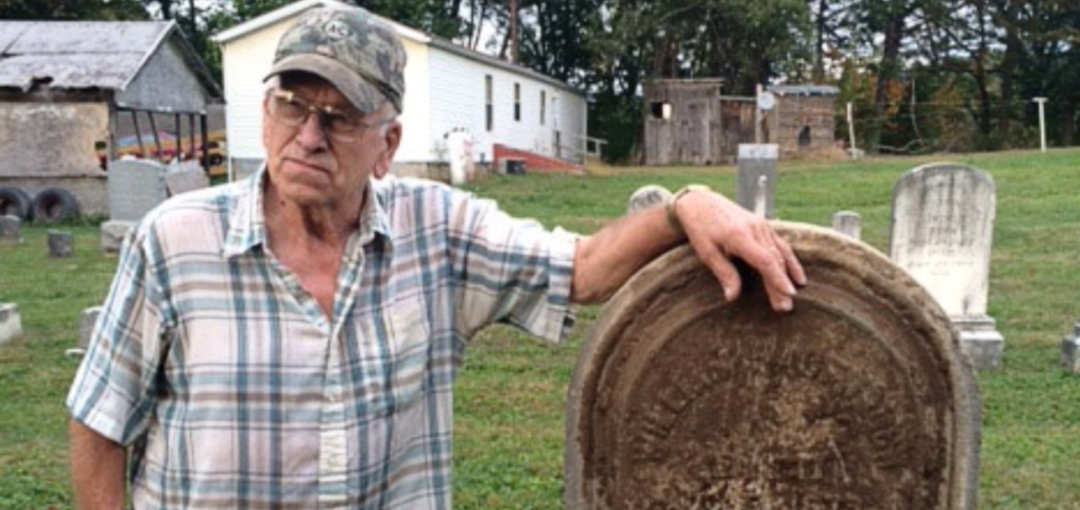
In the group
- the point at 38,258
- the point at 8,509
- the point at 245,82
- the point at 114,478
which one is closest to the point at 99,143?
the point at 245,82

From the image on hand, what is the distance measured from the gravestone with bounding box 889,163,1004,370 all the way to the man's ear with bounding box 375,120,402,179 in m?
6.66

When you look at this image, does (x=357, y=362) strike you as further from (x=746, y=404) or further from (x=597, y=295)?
(x=746, y=404)

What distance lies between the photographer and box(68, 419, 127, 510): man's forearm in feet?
7.13

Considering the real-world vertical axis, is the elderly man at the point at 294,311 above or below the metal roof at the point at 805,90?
below

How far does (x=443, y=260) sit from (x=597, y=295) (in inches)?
14.0

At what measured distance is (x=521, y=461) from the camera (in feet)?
18.7

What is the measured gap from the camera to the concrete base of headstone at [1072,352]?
7.66 m

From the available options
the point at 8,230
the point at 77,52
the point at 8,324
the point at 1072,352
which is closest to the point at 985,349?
the point at 1072,352

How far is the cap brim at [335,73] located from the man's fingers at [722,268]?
73cm

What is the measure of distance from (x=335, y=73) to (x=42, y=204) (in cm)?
2063

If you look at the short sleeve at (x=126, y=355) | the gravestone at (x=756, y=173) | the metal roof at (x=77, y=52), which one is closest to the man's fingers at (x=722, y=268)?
the short sleeve at (x=126, y=355)

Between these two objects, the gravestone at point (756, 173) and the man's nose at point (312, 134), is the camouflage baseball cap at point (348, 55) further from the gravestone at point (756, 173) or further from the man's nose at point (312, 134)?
the gravestone at point (756, 173)

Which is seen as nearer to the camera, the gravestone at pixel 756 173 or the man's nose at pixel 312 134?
the man's nose at pixel 312 134

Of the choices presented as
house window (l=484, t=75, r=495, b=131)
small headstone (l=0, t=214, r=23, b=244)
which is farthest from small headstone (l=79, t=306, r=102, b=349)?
house window (l=484, t=75, r=495, b=131)
